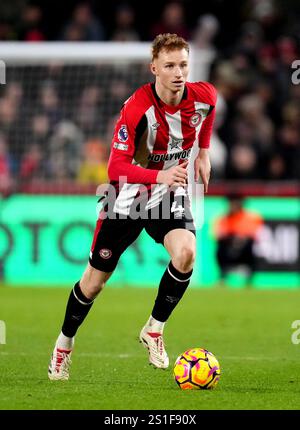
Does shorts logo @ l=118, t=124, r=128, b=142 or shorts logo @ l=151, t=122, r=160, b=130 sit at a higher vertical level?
shorts logo @ l=151, t=122, r=160, b=130

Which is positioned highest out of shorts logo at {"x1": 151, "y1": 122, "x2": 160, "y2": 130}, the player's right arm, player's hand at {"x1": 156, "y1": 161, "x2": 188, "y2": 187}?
shorts logo at {"x1": 151, "y1": 122, "x2": 160, "y2": 130}

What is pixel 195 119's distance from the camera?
7867 millimetres

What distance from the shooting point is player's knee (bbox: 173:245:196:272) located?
24.8ft

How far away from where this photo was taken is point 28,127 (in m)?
16.9

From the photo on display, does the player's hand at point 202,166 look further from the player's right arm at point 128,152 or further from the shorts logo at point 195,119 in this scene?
the player's right arm at point 128,152

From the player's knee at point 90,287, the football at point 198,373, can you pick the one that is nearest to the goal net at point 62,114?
the player's knee at point 90,287

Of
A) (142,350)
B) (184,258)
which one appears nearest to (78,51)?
(142,350)

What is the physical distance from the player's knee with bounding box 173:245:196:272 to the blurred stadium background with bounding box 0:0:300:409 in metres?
2.01

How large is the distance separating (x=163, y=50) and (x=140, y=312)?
5.53 m

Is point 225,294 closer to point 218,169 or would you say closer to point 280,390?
point 218,169

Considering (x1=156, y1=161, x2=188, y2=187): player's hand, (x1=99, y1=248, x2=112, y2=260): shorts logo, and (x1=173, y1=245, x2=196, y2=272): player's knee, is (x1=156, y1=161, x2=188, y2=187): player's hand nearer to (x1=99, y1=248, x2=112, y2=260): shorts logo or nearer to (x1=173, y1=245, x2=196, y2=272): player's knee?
(x1=173, y1=245, x2=196, y2=272): player's knee

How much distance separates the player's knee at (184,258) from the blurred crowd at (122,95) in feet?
28.4

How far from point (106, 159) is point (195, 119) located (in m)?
8.73

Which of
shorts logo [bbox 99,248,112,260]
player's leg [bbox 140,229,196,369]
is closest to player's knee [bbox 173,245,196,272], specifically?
player's leg [bbox 140,229,196,369]
